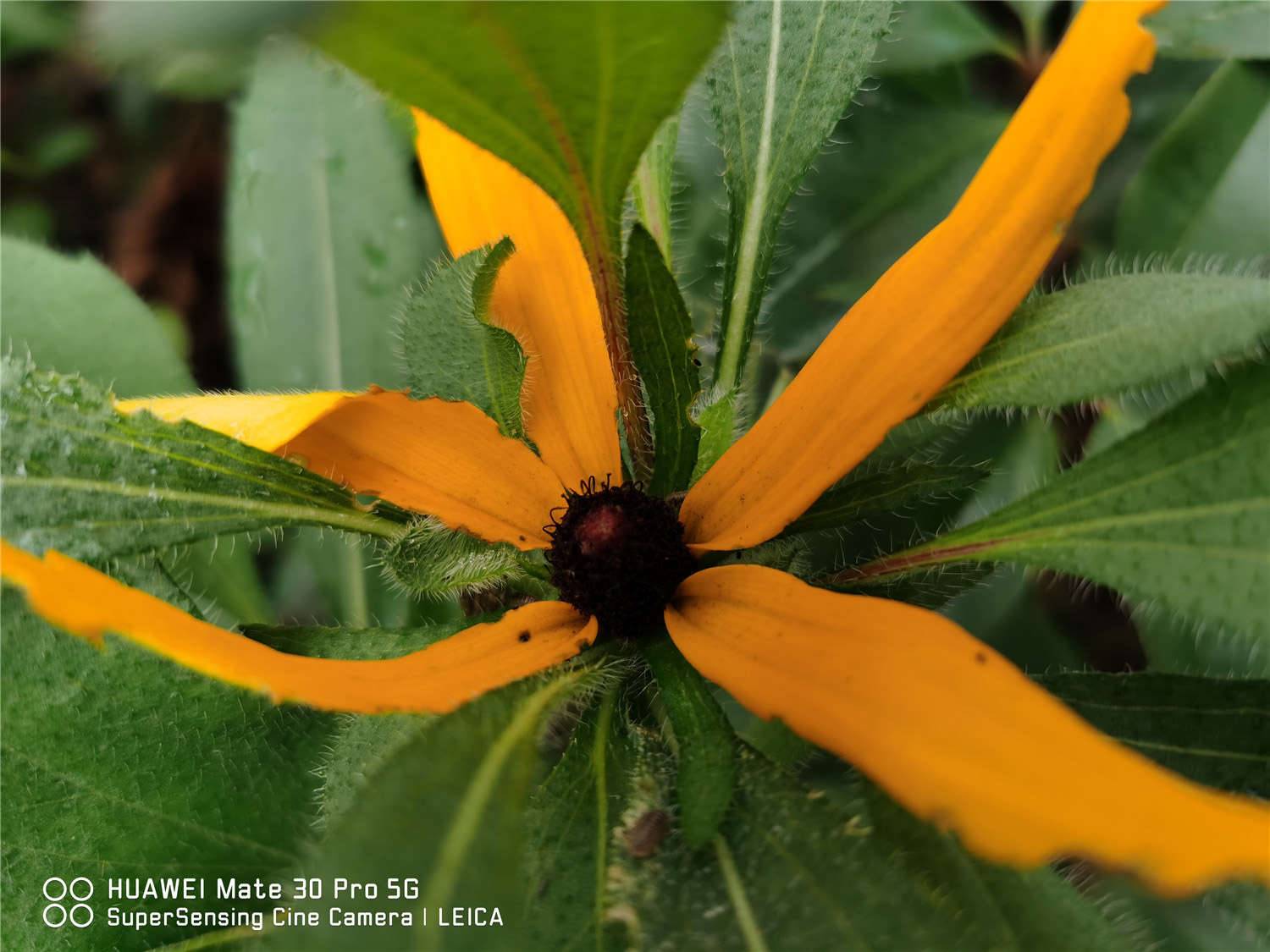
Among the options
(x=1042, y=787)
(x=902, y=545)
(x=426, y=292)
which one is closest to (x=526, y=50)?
(x=426, y=292)

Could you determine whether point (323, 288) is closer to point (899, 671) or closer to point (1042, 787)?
point (899, 671)

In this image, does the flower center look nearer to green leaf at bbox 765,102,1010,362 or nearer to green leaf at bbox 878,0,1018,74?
green leaf at bbox 765,102,1010,362

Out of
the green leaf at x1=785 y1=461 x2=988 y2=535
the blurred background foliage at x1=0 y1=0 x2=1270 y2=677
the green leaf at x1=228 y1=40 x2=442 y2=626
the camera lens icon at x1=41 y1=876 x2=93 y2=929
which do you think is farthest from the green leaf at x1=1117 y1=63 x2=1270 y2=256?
the camera lens icon at x1=41 y1=876 x2=93 y2=929

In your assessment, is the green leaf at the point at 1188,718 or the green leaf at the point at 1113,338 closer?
the green leaf at the point at 1113,338

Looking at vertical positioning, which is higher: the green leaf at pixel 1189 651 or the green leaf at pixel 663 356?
the green leaf at pixel 663 356

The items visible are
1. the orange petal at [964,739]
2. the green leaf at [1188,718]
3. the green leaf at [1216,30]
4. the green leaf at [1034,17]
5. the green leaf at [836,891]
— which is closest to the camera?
the orange petal at [964,739]

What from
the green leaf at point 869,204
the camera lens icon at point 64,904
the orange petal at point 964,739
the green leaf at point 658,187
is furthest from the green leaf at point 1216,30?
the camera lens icon at point 64,904

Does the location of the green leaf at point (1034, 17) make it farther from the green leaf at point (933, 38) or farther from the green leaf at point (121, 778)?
the green leaf at point (121, 778)

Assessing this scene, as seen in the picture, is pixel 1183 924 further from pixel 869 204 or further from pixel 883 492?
pixel 869 204
